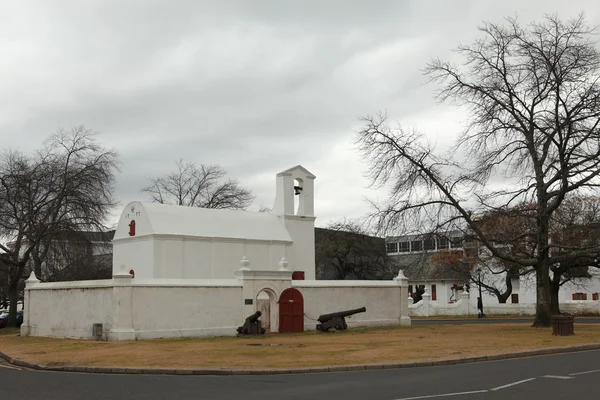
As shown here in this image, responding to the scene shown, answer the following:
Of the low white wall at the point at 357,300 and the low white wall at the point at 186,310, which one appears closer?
the low white wall at the point at 186,310

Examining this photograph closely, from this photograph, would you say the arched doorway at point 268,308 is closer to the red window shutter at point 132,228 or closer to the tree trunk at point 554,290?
the red window shutter at point 132,228

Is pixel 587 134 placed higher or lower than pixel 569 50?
lower

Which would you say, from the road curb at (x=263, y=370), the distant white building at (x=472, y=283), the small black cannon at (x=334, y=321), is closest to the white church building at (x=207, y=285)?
the small black cannon at (x=334, y=321)

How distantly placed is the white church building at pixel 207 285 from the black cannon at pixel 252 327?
79 centimetres

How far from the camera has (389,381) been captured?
14094 mm

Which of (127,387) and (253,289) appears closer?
(127,387)

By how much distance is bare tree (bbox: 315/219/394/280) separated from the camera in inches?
2675

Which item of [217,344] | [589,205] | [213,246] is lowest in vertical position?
[217,344]

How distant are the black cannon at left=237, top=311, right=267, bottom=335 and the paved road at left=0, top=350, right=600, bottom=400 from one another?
1270 centimetres

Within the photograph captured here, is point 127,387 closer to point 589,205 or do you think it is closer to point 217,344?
point 217,344

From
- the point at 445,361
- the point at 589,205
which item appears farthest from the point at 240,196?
the point at 445,361

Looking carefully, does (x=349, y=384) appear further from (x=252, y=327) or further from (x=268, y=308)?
(x=268, y=308)

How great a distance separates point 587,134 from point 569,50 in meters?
3.70

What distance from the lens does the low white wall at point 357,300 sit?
3325 cm
